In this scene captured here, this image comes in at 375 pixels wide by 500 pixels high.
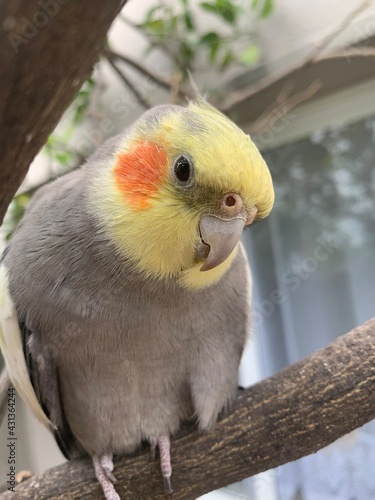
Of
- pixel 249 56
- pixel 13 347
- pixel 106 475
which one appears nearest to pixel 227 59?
pixel 249 56

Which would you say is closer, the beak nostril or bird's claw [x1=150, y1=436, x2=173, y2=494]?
the beak nostril

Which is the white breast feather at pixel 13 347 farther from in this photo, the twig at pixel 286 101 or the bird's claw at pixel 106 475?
the twig at pixel 286 101

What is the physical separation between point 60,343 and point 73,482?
0.88ft

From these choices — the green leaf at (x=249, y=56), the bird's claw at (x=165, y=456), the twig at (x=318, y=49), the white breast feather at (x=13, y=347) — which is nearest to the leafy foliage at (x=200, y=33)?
the green leaf at (x=249, y=56)

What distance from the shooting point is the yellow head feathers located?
0.69 m

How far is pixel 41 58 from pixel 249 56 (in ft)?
4.47

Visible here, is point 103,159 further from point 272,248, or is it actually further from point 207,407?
point 272,248

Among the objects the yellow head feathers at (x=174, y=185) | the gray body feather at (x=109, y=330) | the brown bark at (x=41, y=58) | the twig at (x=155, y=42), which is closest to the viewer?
the brown bark at (x=41, y=58)

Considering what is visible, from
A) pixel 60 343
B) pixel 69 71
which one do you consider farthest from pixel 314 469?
pixel 69 71

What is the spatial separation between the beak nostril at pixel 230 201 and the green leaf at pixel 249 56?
112 cm

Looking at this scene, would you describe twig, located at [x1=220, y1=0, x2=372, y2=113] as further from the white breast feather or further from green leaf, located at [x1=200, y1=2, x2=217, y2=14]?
the white breast feather

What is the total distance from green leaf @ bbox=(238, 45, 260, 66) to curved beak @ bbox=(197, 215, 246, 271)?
111 cm

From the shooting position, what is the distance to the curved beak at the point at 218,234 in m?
0.71

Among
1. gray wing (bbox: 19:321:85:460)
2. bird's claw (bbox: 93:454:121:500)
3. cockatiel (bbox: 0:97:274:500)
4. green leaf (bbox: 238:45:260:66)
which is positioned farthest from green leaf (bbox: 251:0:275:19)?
bird's claw (bbox: 93:454:121:500)
